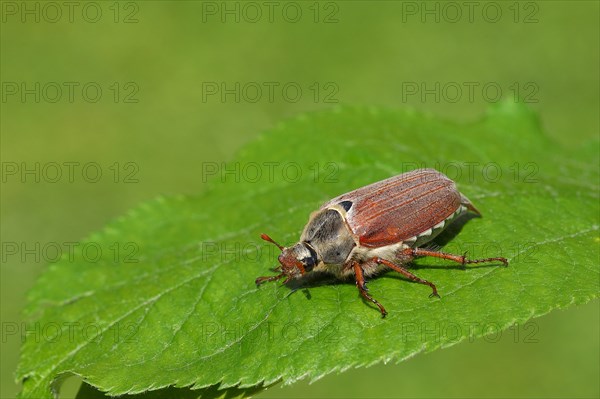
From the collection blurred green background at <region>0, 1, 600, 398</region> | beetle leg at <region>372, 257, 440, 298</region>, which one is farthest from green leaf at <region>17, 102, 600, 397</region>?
blurred green background at <region>0, 1, 600, 398</region>

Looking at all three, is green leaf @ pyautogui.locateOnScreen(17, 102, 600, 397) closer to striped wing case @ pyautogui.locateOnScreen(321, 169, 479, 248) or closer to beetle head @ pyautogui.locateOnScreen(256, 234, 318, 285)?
beetle head @ pyautogui.locateOnScreen(256, 234, 318, 285)

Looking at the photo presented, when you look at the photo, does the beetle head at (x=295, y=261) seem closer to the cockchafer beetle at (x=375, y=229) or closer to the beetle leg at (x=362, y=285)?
the cockchafer beetle at (x=375, y=229)

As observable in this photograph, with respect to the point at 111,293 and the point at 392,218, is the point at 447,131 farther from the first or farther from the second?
the point at 111,293

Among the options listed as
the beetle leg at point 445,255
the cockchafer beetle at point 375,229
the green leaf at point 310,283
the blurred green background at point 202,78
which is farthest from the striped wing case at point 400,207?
the blurred green background at point 202,78

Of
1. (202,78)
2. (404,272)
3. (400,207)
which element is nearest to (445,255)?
(404,272)

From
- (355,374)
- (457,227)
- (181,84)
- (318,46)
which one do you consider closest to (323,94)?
(318,46)

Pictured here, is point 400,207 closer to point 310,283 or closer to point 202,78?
point 310,283
